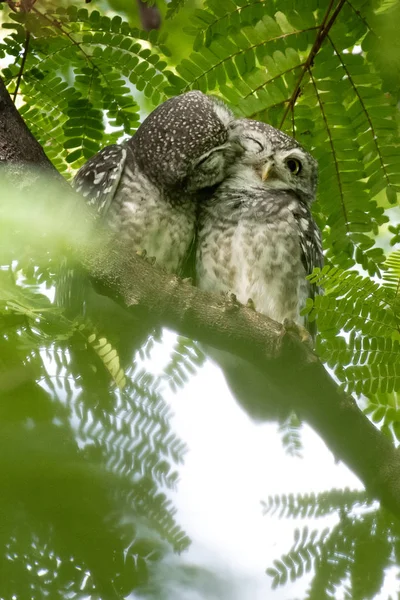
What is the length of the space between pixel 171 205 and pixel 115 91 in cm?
53

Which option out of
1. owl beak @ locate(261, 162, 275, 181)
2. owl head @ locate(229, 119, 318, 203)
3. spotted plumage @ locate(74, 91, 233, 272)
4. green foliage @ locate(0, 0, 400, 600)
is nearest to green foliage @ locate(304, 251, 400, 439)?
green foliage @ locate(0, 0, 400, 600)

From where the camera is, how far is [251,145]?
3.15 meters

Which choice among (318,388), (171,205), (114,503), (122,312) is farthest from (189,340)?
(171,205)

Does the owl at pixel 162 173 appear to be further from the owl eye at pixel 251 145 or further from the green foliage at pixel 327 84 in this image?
the green foliage at pixel 327 84

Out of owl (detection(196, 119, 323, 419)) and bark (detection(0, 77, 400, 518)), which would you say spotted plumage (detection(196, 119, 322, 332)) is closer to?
owl (detection(196, 119, 323, 419))

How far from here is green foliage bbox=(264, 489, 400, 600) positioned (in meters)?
0.77

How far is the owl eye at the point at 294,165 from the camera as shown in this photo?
3.08 metres

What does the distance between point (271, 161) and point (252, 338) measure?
148 cm

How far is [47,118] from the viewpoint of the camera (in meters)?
2.71

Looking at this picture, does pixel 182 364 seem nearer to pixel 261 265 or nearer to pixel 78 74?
pixel 78 74

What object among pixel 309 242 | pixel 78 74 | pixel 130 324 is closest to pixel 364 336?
pixel 130 324

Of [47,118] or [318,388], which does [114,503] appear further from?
[47,118]

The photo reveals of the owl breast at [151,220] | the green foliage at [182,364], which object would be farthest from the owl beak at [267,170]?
the green foliage at [182,364]

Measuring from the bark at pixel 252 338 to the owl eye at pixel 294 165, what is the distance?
44.3 inches
